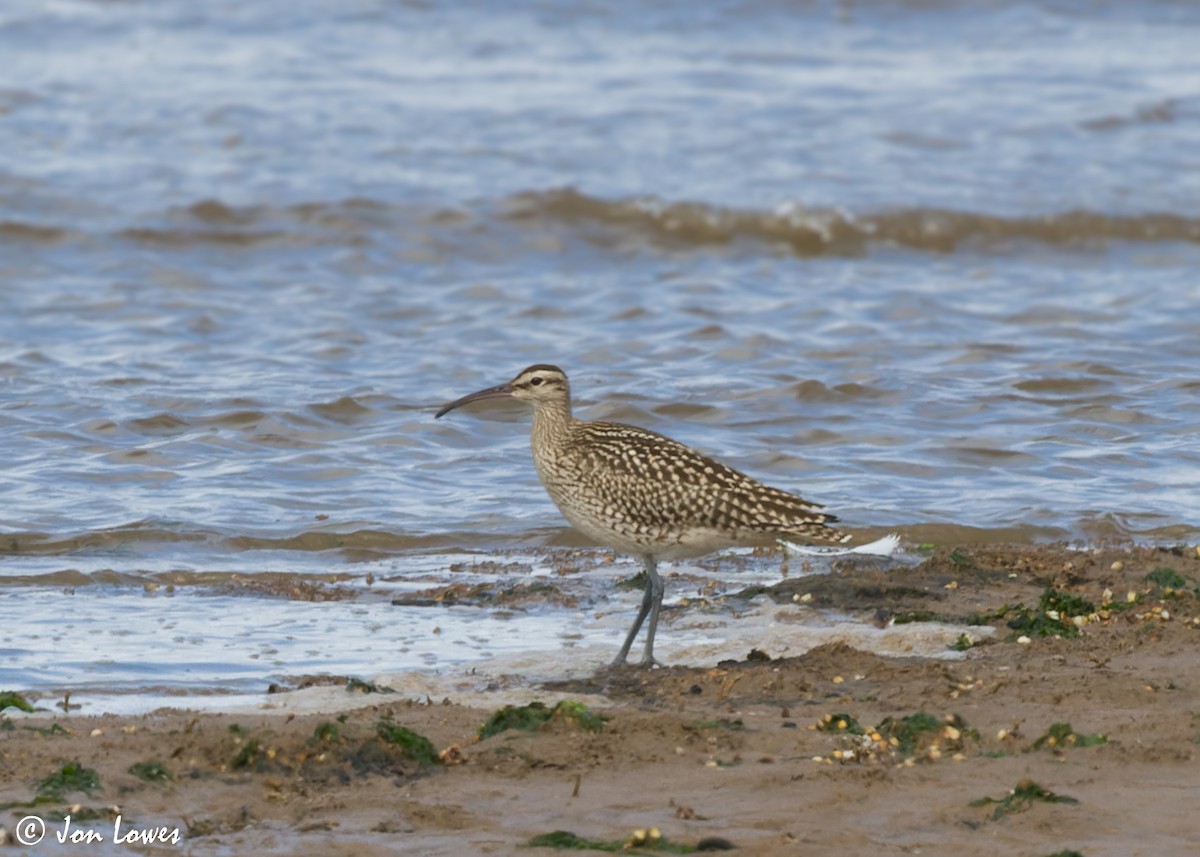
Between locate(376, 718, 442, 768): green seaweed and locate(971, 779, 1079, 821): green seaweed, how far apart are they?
4.98 feet

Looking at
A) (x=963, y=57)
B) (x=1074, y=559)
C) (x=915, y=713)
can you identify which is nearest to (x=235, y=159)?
(x=963, y=57)

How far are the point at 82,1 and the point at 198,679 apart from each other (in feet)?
64.7

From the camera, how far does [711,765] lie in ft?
17.4

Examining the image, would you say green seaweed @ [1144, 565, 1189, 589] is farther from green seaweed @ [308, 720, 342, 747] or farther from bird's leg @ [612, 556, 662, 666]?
green seaweed @ [308, 720, 342, 747]

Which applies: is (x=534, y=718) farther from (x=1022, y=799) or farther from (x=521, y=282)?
(x=521, y=282)

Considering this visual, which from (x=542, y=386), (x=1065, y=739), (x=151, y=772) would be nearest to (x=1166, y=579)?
(x=1065, y=739)

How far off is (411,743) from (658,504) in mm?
2056

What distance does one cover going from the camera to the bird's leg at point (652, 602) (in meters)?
6.87

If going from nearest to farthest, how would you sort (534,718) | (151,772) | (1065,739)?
(151,772) < (1065,739) < (534,718)

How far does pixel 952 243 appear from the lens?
57.4ft

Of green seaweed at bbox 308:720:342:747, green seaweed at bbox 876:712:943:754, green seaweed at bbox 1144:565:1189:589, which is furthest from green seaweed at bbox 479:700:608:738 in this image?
green seaweed at bbox 1144:565:1189:589

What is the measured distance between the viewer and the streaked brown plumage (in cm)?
717

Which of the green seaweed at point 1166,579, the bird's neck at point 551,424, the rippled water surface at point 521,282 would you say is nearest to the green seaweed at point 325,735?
the rippled water surface at point 521,282

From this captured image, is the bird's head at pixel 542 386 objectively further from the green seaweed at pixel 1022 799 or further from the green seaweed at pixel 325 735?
the green seaweed at pixel 1022 799
